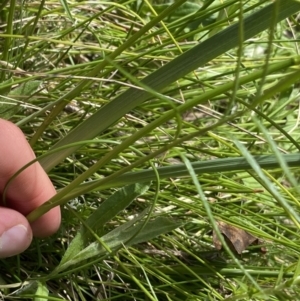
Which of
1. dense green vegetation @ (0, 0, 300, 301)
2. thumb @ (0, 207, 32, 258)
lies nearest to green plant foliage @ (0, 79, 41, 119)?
dense green vegetation @ (0, 0, 300, 301)

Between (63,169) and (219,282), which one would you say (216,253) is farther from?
(63,169)

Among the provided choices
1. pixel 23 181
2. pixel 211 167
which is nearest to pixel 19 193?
pixel 23 181

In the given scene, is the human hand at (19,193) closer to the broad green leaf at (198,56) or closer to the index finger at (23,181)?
the index finger at (23,181)

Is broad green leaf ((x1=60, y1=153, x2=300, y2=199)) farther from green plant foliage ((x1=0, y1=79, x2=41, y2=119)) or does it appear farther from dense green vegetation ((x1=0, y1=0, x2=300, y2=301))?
green plant foliage ((x1=0, y1=79, x2=41, y2=119))

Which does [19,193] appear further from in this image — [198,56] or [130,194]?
[198,56]

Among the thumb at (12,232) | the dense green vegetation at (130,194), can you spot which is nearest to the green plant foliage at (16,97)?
the dense green vegetation at (130,194)

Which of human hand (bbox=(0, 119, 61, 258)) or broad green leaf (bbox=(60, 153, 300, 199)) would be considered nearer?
broad green leaf (bbox=(60, 153, 300, 199))
